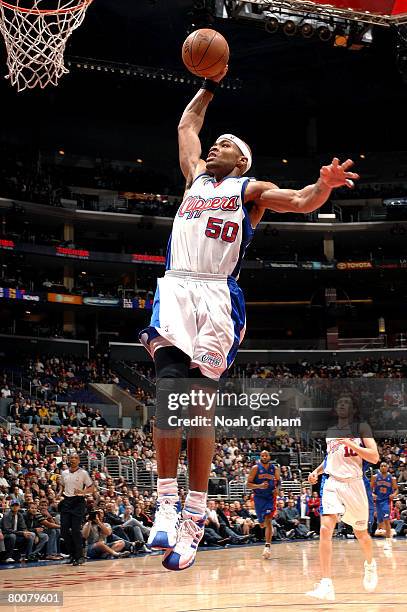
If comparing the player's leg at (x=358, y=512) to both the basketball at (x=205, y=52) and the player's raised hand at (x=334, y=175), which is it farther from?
the player's raised hand at (x=334, y=175)

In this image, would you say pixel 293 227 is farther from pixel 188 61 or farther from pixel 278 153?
pixel 188 61

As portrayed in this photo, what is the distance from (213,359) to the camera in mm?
4090

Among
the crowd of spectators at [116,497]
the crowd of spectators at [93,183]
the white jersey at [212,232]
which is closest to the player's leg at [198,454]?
the white jersey at [212,232]

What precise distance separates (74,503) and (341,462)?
5063 mm

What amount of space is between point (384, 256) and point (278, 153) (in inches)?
278

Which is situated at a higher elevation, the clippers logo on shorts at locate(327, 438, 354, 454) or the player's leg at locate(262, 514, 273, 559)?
the clippers logo on shorts at locate(327, 438, 354, 454)

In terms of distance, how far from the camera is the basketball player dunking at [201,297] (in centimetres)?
393

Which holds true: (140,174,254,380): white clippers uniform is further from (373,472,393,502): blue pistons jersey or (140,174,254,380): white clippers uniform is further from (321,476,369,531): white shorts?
(373,472,393,502): blue pistons jersey

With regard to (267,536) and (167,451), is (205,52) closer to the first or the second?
(167,451)

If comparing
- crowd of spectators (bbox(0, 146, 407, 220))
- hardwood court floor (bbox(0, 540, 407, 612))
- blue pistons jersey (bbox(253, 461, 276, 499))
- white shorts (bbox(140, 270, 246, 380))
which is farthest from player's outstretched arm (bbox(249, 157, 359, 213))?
crowd of spectators (bbox(0, 146, 407, 220))

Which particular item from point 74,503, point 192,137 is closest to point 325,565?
point 74,503

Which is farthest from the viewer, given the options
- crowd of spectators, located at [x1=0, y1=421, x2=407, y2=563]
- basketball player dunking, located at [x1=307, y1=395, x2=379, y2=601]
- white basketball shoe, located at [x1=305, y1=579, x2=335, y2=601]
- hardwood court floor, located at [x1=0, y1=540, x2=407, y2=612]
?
crowd of spectators, located at [x1=0, y1=421, x2=407, y2=563]

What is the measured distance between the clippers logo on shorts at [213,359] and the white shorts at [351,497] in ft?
21.2

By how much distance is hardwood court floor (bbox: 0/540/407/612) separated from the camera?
9039 mm
